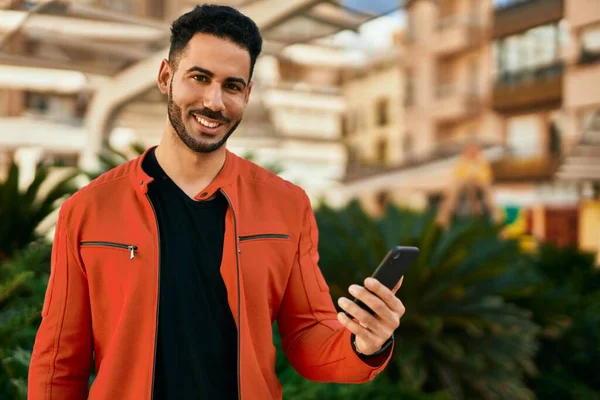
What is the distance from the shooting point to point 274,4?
257 inches

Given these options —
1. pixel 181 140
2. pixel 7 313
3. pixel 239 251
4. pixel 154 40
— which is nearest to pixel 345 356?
pixel 239 251

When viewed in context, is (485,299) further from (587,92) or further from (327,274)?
(587,92)

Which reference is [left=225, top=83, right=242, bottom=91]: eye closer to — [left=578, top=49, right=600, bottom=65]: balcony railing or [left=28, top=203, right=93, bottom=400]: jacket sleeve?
[left=28, top=203, right=93, bottom=400]: jacket sleeve

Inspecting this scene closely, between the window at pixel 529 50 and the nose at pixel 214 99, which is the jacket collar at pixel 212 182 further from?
the window at pixel 529 50

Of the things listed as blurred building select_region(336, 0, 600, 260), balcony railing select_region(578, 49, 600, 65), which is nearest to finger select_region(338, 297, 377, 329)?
blurred building select_region(336, 0, 600, 260)

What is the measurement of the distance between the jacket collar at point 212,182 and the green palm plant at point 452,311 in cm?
301

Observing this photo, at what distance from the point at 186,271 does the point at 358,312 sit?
0.47 metres

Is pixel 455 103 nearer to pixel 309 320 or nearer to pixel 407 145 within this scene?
pixel 407 145

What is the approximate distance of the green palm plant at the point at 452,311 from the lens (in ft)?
16.8

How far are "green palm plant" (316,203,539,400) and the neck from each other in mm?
3051

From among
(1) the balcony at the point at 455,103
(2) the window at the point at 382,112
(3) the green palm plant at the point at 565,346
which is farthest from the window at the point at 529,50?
(3) the green palm plant at the point at 565,346

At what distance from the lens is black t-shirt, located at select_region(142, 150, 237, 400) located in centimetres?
181

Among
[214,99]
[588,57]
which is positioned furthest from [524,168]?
[214,99]

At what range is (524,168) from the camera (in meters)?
33.1
